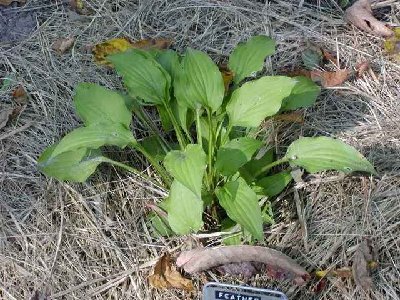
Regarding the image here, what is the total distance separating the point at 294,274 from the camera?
5.64 feet

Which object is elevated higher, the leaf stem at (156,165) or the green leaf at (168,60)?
the green leaf at (168,60)

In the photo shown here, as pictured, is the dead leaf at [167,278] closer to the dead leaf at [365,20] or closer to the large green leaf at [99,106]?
the large green leaf at [99,106]

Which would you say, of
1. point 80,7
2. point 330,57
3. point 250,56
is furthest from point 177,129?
point 80,7

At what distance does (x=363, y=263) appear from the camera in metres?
1.71

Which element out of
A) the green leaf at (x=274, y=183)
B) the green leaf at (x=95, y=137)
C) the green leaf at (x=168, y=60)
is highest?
the green leaf at (x=168, y=60)

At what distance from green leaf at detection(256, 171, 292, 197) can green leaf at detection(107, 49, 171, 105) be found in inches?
14.6

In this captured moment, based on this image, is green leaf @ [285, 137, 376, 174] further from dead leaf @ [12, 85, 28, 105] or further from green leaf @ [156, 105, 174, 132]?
dead leaf @ [12, 85, 28, 105]

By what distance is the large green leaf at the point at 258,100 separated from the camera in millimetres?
1737

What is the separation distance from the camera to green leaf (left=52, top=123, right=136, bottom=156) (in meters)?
1.73

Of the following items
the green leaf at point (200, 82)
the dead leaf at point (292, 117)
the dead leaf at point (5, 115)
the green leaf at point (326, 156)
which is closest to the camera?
the green leaf at point (326, 156)

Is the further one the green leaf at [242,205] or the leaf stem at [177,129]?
A: the leaf stem at [177,129]

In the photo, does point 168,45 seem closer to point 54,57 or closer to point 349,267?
point 54,57

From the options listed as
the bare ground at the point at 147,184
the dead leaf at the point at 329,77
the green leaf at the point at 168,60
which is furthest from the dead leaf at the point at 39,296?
the dead leaf at the point at 329,77

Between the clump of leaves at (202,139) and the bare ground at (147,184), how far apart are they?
10 cm
